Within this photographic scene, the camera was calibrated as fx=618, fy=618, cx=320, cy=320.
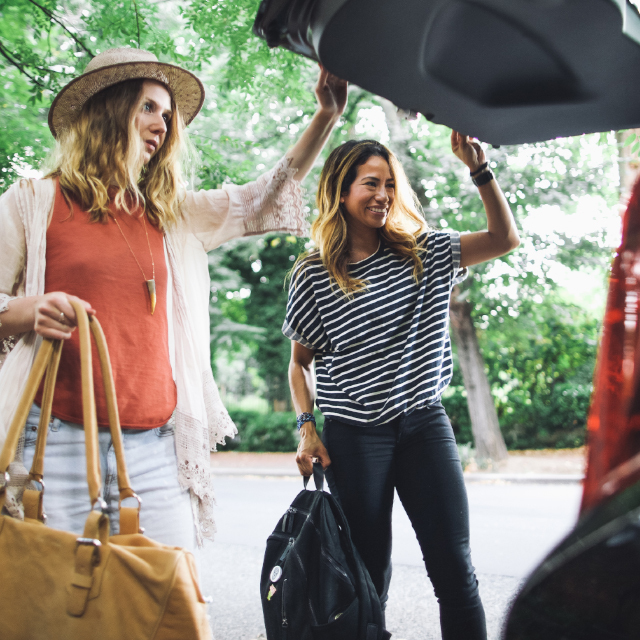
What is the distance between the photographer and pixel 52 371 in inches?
60.1

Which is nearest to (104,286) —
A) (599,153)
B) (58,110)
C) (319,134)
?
(58,110)

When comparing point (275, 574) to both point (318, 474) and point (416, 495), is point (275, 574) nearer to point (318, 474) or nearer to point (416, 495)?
point (318, 474)

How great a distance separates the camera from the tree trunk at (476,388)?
1162 cm

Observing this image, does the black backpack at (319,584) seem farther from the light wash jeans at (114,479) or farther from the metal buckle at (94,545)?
the metal buckle at (94,545)

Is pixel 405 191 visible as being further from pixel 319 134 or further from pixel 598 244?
pixel 598 244

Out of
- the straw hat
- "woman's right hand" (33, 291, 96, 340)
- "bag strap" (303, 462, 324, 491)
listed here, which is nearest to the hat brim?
the straw hat

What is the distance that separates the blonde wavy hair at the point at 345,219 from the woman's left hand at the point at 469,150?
1.21ft

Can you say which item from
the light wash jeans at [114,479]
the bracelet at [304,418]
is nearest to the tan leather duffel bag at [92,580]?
the light wash jeans at [114,479]

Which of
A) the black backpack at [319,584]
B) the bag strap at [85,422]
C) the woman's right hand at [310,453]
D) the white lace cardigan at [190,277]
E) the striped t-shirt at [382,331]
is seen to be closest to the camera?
the bag strap at [85,422]

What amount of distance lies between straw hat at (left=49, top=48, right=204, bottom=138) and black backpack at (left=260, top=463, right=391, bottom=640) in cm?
154

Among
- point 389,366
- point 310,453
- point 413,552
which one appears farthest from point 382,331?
point 413,552

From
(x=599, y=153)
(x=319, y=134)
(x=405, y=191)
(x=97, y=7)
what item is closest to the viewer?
(x=319, y=134)

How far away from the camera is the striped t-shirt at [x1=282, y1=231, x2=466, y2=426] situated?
88.2 inches

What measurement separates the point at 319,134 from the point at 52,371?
1258 millimetres
